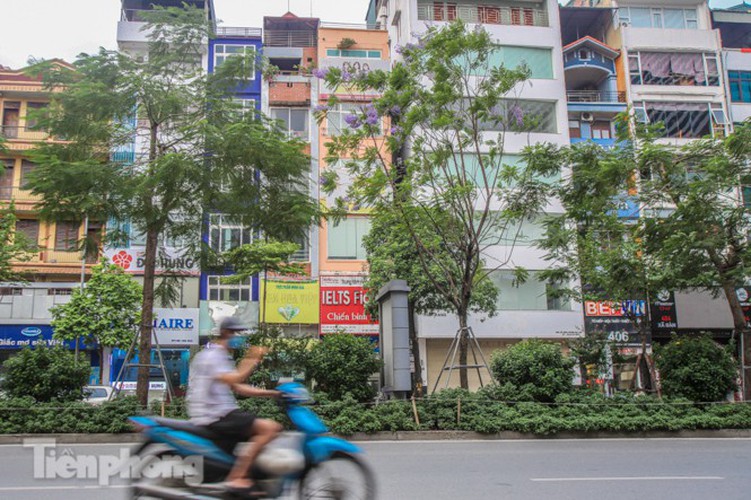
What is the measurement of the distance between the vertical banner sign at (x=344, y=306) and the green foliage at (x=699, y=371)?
54.1 ft

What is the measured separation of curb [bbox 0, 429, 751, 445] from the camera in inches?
535

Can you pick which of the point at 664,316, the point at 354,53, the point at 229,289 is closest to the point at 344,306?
the point at 229,289

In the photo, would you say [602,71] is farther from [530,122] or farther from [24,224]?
[24,224]

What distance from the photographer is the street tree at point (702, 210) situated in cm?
1630

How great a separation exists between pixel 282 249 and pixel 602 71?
20.8 metres

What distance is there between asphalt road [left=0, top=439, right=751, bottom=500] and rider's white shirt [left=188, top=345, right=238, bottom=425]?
7.28ft

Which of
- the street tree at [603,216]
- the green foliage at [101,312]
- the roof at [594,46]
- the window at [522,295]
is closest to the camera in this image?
the street tree at [603,216]

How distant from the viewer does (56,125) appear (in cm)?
1552

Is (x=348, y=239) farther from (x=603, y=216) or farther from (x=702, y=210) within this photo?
(x=702, y=210)

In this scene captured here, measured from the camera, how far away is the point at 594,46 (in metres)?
35.0

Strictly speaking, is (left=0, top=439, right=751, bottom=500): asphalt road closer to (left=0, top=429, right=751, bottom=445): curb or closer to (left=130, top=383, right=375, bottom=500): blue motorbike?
(left=0, top=429, right=751, bottom=445): curb

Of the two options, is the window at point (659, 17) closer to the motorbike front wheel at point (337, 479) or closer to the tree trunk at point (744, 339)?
the tree trunk at point (744, 339)

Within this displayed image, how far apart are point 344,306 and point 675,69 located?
20.5 m

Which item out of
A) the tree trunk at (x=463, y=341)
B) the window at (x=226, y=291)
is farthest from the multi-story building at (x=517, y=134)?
the tree trunk at (x=463, y=341)
